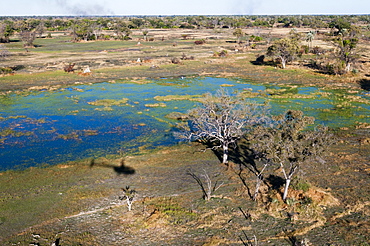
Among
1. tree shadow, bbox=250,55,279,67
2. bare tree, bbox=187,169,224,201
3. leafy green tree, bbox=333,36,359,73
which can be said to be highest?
leafy green tree, bbox=333,36,359,73

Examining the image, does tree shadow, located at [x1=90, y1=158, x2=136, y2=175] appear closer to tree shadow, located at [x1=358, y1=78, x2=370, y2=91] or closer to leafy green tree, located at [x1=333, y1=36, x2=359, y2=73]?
tree shadow, located at [x1=358, y1=78, x2=370, y2=91]

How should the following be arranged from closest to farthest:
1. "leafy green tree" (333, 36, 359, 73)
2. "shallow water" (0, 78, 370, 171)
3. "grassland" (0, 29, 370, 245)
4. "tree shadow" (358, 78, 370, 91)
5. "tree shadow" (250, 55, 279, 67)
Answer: "grassland" (0, 29, 370, 245)
"shallow water" (0, 78, 370, 171)
"tree shadow" (358, 78, 370, 91)
"leafy green tree" (333, 36, 359, 73)
"tree shadow" (250, 55, 279, 67)

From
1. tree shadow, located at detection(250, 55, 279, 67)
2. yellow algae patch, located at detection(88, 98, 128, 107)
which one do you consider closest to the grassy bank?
yellow algae patch, located at detection(88, 98, 128, 107)

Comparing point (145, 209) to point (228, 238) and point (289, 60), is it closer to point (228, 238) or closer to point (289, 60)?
point (228, 238)

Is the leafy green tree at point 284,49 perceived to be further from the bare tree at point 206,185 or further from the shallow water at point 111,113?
the bare tree at point 206,185

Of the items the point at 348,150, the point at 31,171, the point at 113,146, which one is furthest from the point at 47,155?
the point at 348,150

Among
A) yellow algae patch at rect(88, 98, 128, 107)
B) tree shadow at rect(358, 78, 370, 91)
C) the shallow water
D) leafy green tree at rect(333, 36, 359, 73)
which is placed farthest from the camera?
leafy green tree at rect(333, 36, 359, 73)
